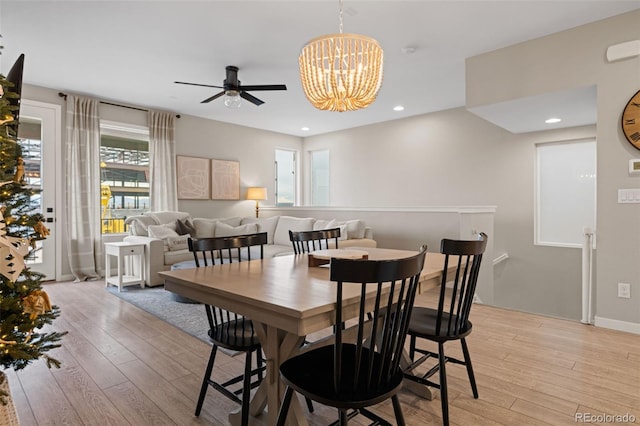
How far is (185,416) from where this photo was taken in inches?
71.3

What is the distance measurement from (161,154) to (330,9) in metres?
4.02

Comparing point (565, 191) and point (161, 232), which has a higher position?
point (565, 191)

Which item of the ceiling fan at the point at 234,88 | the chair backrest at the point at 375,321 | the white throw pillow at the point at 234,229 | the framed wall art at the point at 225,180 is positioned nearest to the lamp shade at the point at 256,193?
the framed wall art at the point at 225,180

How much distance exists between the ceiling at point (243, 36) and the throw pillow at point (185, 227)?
6.43 ft

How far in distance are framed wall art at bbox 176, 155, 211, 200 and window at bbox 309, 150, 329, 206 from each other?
8.36ft

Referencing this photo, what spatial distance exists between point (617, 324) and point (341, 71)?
3198 mm

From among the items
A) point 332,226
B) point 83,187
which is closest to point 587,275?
point 332,226

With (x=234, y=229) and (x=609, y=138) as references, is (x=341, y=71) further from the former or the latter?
(x=234, y=229)

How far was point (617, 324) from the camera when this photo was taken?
3.04 metres

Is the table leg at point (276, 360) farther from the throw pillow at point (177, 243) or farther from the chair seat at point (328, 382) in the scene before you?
the throw pillow at point (177, 243)

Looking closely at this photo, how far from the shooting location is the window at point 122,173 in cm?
545

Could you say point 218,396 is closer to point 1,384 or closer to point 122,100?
point 1,384

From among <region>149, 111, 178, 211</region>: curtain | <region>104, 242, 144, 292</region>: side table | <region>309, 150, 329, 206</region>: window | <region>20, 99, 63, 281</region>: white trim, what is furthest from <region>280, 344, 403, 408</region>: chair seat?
<region>309, 150, 329, 206</region>: window

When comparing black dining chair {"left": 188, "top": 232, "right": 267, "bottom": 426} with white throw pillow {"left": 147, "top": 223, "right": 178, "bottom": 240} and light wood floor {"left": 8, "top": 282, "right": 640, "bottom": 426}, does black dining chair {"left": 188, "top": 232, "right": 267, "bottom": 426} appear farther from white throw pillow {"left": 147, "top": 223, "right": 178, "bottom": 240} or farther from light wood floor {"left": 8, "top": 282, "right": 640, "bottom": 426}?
white throw pillow {"left": 147, "top": 223, "right": 178, "bottom": 240}
